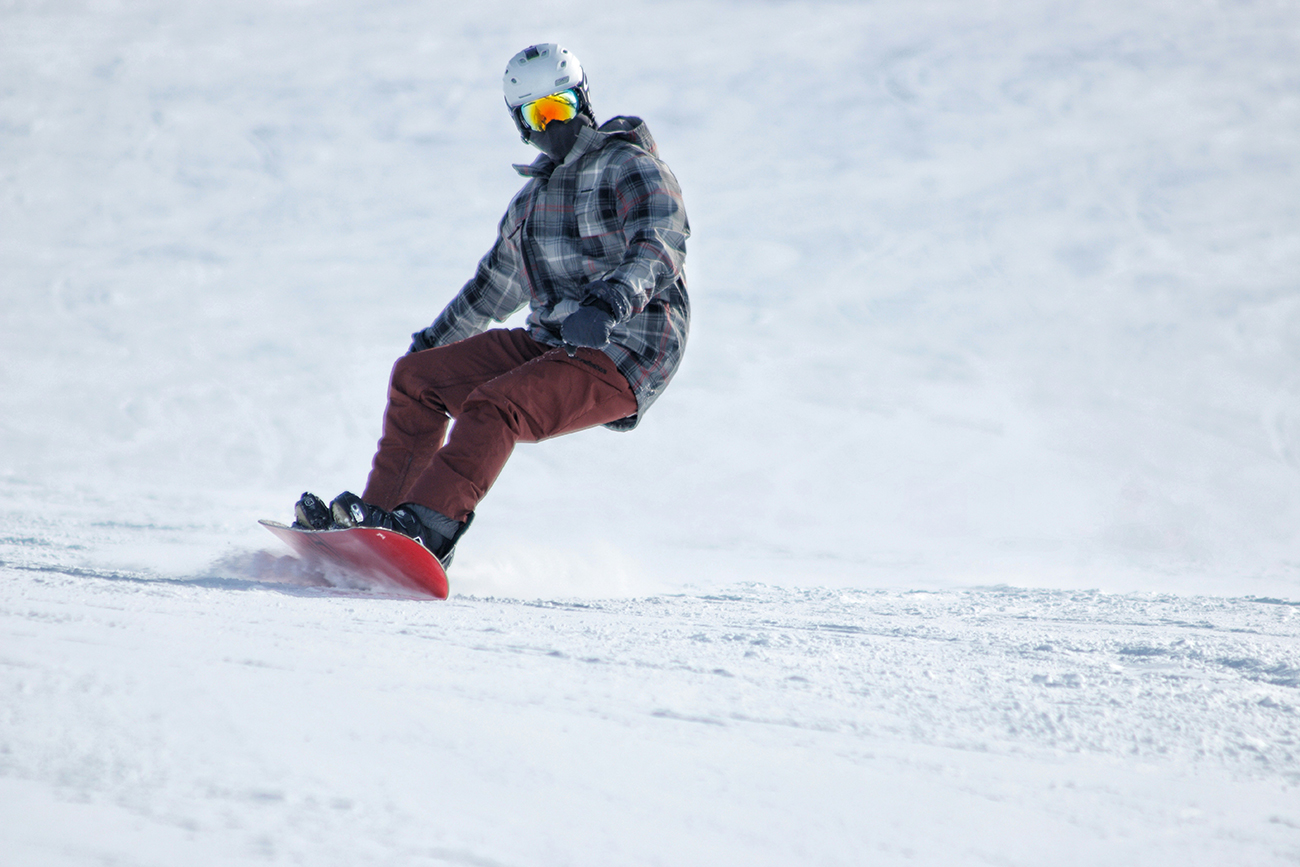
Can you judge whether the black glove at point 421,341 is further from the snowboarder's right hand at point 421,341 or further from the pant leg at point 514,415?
the pant leg at point 514,415

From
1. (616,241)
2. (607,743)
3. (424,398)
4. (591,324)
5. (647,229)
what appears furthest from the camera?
(424,398)

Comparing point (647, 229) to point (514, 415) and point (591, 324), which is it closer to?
point (591, 324)

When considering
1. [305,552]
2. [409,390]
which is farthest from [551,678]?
[409,390]

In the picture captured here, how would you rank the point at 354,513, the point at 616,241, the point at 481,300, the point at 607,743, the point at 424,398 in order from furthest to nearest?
the point at 481,300
the point at 424,398
the point at 616,241
the point at 354,513
the point at 607,743

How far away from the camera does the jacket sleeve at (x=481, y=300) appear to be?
2.88m

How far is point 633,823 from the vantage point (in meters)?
0.65

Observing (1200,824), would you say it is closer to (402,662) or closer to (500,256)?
(402,662)

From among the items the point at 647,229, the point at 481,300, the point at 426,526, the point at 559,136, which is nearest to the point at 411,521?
the point at 426,526

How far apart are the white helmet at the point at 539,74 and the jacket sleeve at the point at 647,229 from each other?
0.34 meters

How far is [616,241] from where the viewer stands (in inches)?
94.7

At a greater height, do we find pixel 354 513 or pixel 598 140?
pixel 598 140

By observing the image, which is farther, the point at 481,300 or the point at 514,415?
the point at 481,300

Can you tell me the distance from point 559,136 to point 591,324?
2.58ft

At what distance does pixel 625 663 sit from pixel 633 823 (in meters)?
0.51
